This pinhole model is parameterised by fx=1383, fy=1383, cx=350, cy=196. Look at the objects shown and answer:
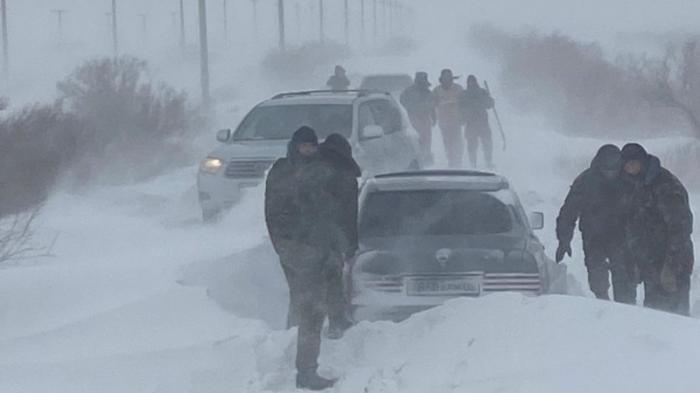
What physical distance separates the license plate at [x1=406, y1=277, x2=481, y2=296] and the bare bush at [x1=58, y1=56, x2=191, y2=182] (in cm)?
1471

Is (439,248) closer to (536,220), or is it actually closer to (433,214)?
(433,214)

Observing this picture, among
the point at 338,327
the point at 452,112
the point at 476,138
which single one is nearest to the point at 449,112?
the point at 452,112

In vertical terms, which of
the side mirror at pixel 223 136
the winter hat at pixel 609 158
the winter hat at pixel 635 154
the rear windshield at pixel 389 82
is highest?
the winter hat at pixel 635 154

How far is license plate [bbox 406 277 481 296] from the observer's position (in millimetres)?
8992

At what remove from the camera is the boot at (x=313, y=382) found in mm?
8211

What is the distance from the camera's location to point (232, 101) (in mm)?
56250

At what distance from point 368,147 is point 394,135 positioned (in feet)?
4.22

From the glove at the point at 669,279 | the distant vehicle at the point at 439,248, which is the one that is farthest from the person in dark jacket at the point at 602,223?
the glove at the point at 669,279

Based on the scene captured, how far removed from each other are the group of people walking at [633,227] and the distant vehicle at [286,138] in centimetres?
638

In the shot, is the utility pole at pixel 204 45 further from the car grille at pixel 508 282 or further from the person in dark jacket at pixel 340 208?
the person in dark jacket at pixel 340 208

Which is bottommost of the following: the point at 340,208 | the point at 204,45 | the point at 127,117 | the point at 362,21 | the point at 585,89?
the point at 585,89

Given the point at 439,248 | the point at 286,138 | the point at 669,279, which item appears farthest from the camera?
the point at 286,138

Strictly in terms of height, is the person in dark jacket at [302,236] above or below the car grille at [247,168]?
above

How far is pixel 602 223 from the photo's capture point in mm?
10039
